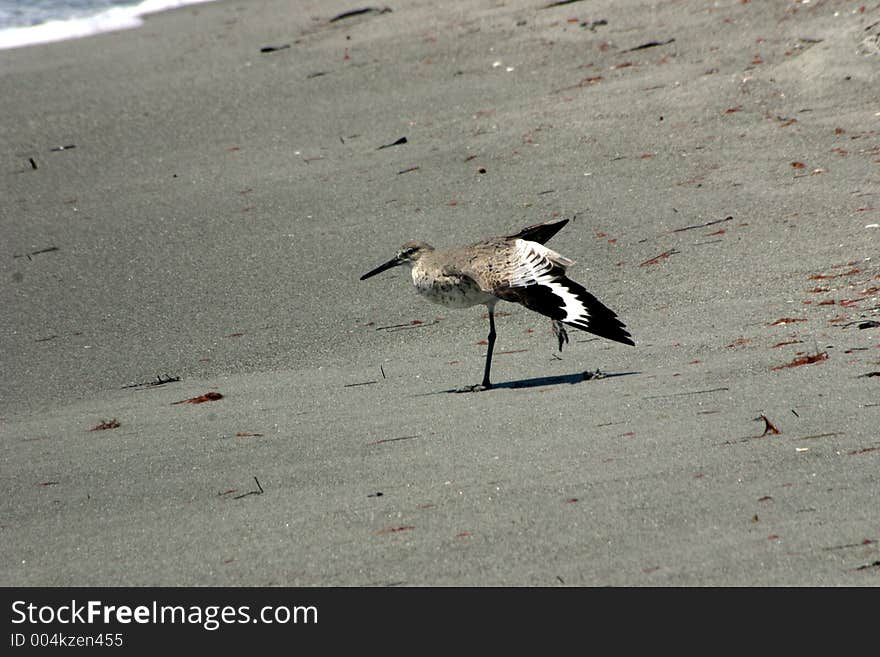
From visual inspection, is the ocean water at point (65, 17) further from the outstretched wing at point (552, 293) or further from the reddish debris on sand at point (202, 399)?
the outstretched wing at point (552, 293)

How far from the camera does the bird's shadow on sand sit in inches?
224

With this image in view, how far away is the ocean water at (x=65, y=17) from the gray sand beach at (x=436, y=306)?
1039 millimetres

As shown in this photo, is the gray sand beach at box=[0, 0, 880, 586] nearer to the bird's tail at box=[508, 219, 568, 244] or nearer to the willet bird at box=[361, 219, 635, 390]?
the willet bird at box=[361, 219, 635, 390]

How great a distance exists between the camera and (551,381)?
581cm

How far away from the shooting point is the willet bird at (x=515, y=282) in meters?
5.63

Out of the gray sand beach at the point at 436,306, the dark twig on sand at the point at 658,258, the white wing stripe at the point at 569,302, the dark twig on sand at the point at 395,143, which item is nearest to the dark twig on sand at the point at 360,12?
the gray sand beach at the point at 436,306

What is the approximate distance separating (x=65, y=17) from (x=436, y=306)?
9.81 meters

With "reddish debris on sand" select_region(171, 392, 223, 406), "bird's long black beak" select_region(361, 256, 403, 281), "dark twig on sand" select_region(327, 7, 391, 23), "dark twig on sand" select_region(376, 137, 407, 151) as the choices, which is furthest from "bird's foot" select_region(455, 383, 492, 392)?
"dark twig on sand" select_region(327, 7, 391, 23)

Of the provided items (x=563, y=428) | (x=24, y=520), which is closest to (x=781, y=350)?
(x=563, y=428)

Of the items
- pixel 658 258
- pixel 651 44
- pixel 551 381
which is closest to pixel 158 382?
pixel 551 381

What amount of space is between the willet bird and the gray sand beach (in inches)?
11.1

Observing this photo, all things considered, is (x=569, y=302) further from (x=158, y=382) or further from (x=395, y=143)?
(x=395, y=143)

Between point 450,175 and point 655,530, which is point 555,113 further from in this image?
point 655,530
